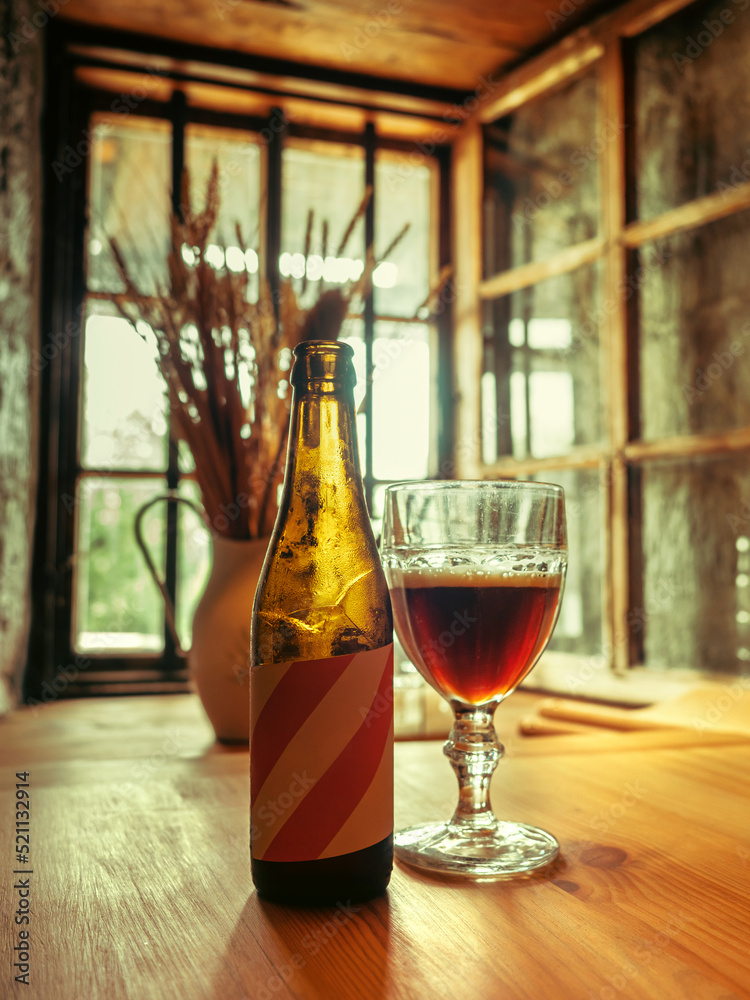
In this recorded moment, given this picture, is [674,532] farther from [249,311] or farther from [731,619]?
[249,311]

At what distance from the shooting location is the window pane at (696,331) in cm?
191

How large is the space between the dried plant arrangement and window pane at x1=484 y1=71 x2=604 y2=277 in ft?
4.90

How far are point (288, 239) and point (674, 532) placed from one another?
1.36m

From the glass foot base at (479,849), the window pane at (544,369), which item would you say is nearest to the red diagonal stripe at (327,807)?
the glass foot base at (479,849)

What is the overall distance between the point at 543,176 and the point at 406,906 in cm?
240

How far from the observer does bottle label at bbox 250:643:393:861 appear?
0.47m

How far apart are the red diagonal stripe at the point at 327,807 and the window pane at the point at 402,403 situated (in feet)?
7.00

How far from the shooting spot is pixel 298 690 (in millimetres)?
470

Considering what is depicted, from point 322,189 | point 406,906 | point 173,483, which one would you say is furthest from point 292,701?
point 322,189

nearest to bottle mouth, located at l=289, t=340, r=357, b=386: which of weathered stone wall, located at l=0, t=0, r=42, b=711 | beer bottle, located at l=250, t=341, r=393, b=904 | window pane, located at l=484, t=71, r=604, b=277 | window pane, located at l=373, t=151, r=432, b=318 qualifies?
beer bottle, located at l=250, t=341, r=393, b=904

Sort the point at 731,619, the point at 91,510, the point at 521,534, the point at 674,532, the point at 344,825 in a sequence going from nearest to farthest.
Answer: the point at 344,825 < the point at 521,534 < the point at 731,619 < the point at 674,532 < the point at 91,510

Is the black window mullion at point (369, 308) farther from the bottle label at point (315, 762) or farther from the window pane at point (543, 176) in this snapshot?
the bottle label at point (315, 762)

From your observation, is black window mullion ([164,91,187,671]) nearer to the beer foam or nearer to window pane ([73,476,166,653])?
window pane ([73,476,166,653])

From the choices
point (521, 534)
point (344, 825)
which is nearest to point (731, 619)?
point (521, 534)
